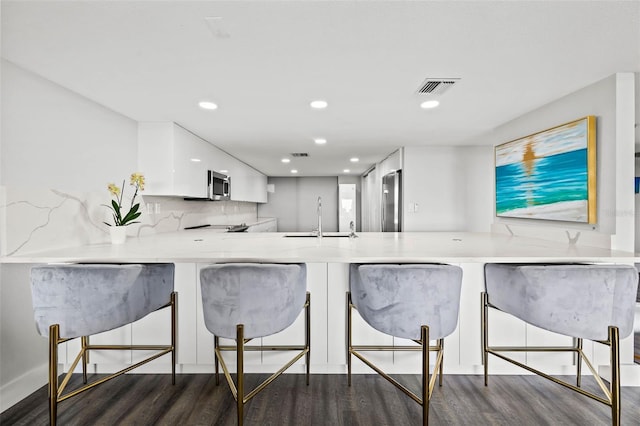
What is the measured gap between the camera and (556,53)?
1788mm

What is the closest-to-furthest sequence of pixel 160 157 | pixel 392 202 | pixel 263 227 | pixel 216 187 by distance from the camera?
1. pixel 160 157
2. pixel 216 187
3. pixel 392 202
4. pixel 263 227

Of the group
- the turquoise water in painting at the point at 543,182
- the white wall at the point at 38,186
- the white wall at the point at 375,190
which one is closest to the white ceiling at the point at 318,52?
the white wall at the point at 38,186

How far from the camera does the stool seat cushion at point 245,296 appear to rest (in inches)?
61.1


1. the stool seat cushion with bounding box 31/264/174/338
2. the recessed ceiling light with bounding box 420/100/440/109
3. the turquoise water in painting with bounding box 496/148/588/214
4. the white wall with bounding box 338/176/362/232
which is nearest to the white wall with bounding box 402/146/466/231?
the turquoise water in painting with bounding box 496/148/588/214

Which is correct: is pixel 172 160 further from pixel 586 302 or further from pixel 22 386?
pixel 586 302

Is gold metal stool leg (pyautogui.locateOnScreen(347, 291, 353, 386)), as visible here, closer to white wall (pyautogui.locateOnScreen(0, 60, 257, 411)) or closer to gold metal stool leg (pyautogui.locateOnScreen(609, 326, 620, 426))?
gold metal stool leg (pyautogui.locateOnScreen(609, 326, 620, 426))

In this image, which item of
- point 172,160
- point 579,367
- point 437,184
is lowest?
point 579,367

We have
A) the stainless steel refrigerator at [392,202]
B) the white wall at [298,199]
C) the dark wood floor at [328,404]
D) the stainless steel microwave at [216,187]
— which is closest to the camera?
the dark wood floor at [328,404]

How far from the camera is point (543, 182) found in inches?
105

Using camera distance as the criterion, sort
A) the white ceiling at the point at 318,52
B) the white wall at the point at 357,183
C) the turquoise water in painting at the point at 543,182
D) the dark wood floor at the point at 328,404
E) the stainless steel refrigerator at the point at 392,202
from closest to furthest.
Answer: the white ceiling at the point at 318,52, the dark wood floor at the point at 328,404, the turquoise water in painting at the point at 543,182, the stainless steel refrigerator at the point at 392,202, the white wall at the point at 357,183

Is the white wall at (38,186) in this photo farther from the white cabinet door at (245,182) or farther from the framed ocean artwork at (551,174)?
the framed ocean artwork at (551,174)

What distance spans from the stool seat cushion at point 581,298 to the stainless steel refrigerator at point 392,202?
3.14m

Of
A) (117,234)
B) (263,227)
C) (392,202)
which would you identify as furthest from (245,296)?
(263,227)

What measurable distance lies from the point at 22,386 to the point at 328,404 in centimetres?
182
